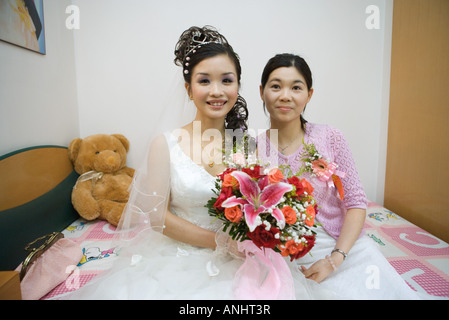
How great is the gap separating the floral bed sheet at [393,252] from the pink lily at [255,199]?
960 millimetres

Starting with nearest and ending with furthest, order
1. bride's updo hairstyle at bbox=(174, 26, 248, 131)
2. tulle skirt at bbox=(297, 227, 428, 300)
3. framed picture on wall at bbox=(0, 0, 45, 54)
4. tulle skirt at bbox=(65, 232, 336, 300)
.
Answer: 1. tulle skirt at bbox=(65, 232, 336, 300)
2. tulle skirt at bbox=(297, 227, 428, 300)
3. bride's updo hairstyle at bbox=(174, 26, 248, 131)
4. framed picture on wall at bbox=(0, 0, 45, 54)

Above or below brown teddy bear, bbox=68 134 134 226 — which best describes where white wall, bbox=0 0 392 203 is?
above

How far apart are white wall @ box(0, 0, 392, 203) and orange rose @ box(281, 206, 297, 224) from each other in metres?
1.77

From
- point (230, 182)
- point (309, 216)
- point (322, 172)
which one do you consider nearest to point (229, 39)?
point (322, 172)

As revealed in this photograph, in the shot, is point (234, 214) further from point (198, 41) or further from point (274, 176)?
point (198, 41)

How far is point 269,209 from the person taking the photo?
794 millimetres

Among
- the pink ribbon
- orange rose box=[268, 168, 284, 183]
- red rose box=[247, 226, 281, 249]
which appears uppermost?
orange rose box=[268, 168, 284, 183]

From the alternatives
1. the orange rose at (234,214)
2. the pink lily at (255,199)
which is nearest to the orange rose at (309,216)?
the pink lily at (255,199)

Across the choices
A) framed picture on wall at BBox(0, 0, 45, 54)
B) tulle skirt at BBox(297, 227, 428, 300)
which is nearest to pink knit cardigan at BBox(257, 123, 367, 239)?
tulle skirt at BBox(297, 227, 428, 300)

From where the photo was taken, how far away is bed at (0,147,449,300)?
1.29 m

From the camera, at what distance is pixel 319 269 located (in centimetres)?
111

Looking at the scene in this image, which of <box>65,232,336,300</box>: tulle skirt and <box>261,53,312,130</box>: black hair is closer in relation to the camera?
<box>65,232,336,300</box>: tulle skirt

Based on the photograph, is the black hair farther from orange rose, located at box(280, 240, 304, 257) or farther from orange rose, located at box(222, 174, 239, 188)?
orange rose, located at box(280, 240, 304, 257)

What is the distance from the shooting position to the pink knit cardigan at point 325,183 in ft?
4.36
